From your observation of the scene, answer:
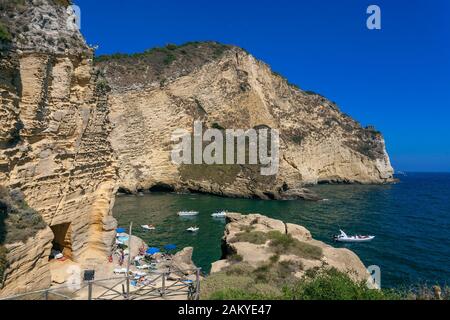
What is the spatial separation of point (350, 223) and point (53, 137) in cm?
4023

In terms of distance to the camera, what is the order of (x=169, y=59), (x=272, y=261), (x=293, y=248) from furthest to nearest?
1. (x=169, y=59)
2. (x=293, y=248)
3. (x=272, y=261)

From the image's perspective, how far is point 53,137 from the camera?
16484 millimetres

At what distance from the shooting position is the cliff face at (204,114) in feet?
230

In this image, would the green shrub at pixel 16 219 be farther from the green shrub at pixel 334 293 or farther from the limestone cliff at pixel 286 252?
the green shrub at pixel 334 293

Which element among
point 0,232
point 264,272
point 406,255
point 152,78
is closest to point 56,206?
point 0,232

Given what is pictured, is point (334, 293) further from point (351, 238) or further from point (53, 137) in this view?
point (351, 238)

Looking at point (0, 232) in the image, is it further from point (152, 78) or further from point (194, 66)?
point (194, 66)

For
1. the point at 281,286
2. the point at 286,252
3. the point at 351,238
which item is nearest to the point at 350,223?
the point at 351,238

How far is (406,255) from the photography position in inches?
1266

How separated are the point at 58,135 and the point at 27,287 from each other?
284 inches

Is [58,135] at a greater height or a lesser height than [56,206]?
greater

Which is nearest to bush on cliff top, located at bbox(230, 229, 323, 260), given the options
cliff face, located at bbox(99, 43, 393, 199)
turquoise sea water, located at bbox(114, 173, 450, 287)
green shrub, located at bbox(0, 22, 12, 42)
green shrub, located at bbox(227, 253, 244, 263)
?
green shrub, located at bbox(227, 253, 244, 263)

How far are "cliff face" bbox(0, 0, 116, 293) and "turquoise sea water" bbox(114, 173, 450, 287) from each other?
11.9 m

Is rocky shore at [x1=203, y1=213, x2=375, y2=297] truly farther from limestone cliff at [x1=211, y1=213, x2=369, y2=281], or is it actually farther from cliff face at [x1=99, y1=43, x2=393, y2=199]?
cliff face at [x1=99, y1=43, x2=393, y2=199]
